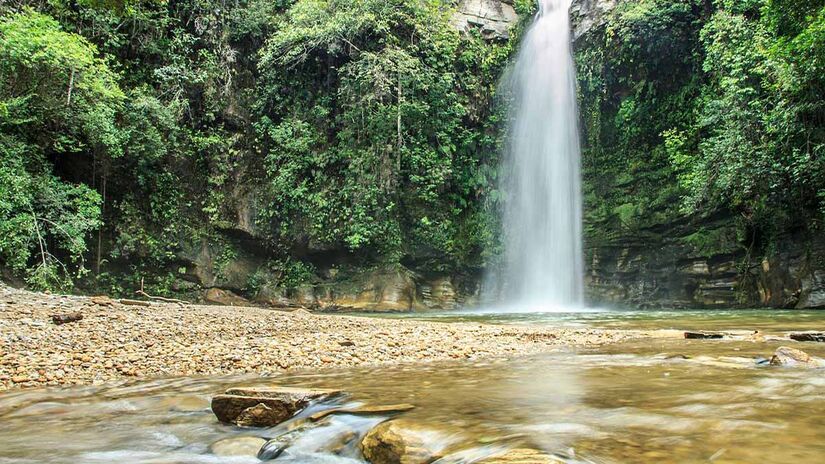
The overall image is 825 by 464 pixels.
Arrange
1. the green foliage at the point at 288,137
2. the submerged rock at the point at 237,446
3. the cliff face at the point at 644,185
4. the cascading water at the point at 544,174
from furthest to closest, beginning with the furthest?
the cascading water at the point at 544,174 < the green foliage at the point at 288,137 < the cliff face at the point at 644,185 < the submerged rock at the point at 237,446

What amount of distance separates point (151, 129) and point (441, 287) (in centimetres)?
1083

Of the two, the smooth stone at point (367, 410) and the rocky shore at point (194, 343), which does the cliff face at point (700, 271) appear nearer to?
the rocky shore at point (194, 343)

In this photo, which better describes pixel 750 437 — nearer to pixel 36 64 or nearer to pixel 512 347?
pixel 512 347

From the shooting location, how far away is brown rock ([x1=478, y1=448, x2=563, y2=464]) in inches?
66.6

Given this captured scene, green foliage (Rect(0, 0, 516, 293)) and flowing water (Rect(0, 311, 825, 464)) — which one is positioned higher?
green foliage (Rect(0, 0, 516, 293))

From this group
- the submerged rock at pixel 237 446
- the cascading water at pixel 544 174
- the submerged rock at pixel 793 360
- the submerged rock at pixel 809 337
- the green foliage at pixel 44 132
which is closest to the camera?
the submerged rock at pixel 237 446

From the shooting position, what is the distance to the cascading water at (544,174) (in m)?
17.9

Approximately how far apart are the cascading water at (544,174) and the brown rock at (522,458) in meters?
15.8

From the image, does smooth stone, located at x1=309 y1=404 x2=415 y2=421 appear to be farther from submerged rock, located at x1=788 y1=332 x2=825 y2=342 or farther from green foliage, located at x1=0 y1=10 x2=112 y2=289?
green foliage, located at x1=0 y1=10 x2=112 y2=289

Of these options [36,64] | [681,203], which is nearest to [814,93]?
[681,203]

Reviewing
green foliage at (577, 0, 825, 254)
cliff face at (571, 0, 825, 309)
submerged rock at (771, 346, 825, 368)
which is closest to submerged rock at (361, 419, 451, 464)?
submerged rock at (771, 346, 825, 368)

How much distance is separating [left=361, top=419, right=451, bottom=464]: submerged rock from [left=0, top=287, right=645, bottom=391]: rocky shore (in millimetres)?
2481

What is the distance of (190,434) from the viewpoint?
2662 millimetres

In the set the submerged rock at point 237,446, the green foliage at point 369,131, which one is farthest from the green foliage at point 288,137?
the submerged rock at point 237,446
